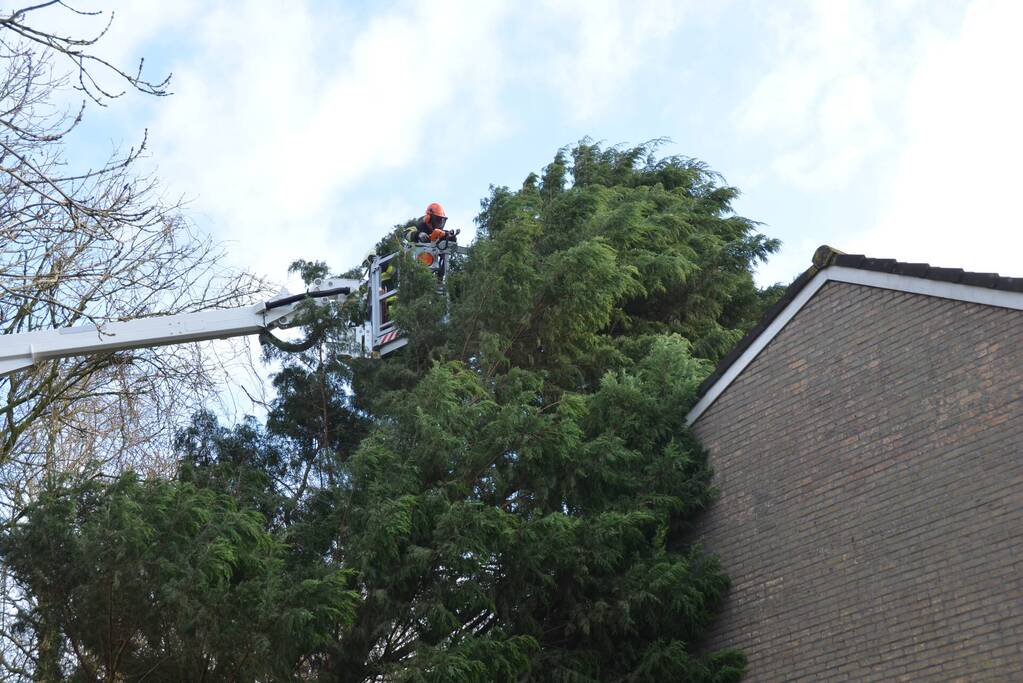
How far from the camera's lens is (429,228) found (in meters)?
16.7

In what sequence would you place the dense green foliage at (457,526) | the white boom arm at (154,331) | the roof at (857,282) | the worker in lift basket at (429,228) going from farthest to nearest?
the worker in lift basket at (429,228)
the white boom arm at (154,331)
the roof at (857,282)
the dense green foliage at (457,526)

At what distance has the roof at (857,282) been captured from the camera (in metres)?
10.8

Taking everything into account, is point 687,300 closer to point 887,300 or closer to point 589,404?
point 589,404

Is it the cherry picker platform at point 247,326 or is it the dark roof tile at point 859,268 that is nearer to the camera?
the dark roof tile at point 859,268

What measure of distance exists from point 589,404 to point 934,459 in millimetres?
3645

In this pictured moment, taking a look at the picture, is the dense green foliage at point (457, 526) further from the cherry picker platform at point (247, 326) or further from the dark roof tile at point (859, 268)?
the dark roof tile at point (859, 268)

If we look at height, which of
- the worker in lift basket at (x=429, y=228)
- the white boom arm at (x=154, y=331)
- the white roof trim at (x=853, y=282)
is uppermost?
the worker in lift basket at (x=429, y=228)

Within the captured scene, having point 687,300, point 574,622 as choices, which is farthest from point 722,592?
point 687,300

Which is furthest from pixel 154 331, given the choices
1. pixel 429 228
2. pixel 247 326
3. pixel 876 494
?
pixel 876 494


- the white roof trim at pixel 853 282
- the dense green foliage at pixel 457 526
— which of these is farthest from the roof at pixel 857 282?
the dense green foliage at pixel 457 526

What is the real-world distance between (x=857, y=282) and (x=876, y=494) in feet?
6.51

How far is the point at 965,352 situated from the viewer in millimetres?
10906

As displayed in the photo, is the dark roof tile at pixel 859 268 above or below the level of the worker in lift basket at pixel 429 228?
below

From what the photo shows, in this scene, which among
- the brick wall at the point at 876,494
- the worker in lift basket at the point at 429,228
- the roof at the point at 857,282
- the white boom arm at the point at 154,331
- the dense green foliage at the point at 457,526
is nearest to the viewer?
the brick wall at the point at 876,494
